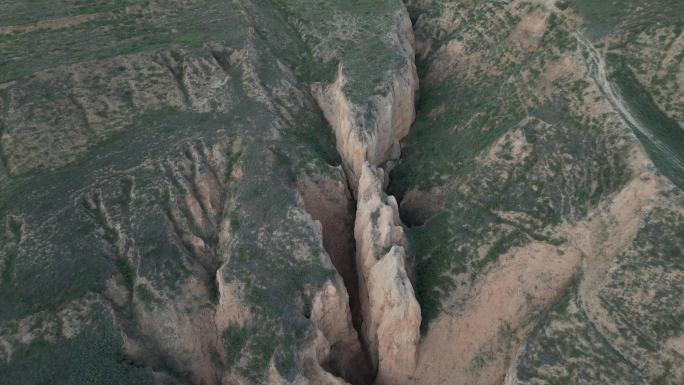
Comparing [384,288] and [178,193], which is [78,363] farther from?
[384,288]

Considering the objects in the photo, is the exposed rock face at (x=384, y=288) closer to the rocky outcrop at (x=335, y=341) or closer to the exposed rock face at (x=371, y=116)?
the rocky outcrop at (x=335, y=341)

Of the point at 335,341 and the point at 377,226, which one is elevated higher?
the point at 377,226

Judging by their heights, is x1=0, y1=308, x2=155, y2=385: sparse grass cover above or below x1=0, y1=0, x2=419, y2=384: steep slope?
below

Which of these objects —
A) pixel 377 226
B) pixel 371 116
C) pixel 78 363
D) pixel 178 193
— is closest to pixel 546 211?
pixel 377 226

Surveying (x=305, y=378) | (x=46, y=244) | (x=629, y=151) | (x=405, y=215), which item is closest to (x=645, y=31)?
(x=629, y=151)

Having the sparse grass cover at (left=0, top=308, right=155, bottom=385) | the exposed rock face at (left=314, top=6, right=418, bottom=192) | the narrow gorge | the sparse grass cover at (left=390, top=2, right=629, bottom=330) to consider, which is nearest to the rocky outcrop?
the narrow gorge

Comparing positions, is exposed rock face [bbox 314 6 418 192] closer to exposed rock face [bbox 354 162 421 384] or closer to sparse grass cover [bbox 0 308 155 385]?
exposed rock face [bbox 354 162 421 384]
